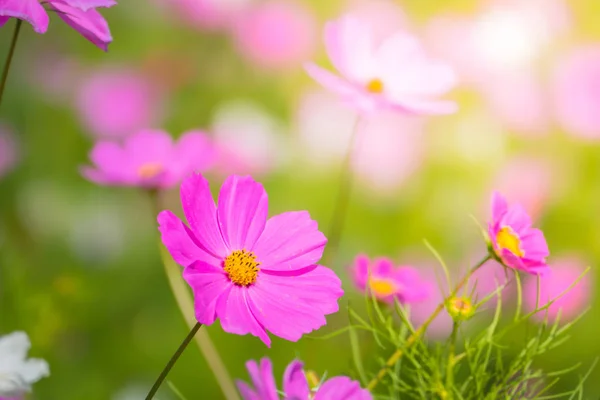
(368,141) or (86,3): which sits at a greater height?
(86,3)

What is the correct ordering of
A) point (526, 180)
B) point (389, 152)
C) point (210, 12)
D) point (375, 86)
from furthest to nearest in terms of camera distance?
point (210, 12) < point (389, 152) < point (526, 180) < point (375, 86)

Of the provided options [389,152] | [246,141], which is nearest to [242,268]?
[246,141]

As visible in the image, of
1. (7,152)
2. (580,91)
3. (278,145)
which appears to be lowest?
(7,152)

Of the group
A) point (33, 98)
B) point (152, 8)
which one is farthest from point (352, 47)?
point (152, 8)

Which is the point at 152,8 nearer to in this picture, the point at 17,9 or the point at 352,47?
the point at 352,47

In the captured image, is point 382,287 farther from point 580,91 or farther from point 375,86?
point 580,91

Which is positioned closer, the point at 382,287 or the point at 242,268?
the point at 242,268

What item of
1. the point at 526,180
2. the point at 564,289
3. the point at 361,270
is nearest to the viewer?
the point at 361,270
